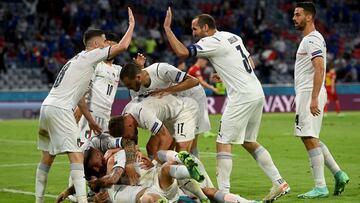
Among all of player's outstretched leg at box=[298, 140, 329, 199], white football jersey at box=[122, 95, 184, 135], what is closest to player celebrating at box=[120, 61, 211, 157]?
white football jersey at box=[122, 95, 184, 135]

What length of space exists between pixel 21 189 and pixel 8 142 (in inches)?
359

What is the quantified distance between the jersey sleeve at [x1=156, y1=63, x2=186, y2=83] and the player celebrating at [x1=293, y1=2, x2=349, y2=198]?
168 cm

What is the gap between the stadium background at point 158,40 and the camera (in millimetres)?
32938

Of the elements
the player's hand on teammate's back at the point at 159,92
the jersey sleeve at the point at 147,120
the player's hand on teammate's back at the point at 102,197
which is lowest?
the player's hand on teammate's back at the point at 102,197

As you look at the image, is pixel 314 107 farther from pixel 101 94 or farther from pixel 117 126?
pixel 101 94

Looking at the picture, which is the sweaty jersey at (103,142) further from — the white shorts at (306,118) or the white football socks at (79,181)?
the white shorts at (306,118)

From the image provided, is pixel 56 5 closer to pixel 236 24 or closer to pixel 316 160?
pixel 236 24

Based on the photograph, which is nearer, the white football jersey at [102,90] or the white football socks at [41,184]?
the white football socks at [41,184]

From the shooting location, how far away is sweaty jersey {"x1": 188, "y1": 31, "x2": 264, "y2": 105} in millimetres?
11297

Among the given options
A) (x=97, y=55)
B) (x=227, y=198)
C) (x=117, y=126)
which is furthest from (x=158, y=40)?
(x=227, y=198)

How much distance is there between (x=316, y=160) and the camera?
1185 cm

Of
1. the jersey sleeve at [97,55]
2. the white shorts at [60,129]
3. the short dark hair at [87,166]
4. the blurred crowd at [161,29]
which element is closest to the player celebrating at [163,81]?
the jersey sleeve at [97,55]

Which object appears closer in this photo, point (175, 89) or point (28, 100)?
point (175, 89)

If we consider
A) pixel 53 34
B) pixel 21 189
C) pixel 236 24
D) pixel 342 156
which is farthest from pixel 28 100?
pixel 21 189
